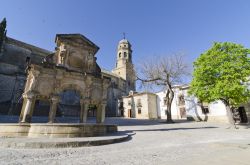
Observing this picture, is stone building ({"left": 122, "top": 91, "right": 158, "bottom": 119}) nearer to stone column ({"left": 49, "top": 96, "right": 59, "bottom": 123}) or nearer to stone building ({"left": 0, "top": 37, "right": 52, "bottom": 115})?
stone building ({"left": 0, "top": 37, "right": 52, "bottom": 115})

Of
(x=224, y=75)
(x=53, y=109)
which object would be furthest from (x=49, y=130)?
(x=224, y=75)

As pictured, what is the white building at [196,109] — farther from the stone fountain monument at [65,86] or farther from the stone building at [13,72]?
the stone building at [13,72]

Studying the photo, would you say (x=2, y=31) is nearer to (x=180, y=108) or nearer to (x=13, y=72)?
(x=13, y=72)

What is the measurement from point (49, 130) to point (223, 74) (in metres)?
17.1

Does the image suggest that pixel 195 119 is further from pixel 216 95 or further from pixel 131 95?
pixel 131 95

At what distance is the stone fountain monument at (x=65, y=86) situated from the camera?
25.7 feet

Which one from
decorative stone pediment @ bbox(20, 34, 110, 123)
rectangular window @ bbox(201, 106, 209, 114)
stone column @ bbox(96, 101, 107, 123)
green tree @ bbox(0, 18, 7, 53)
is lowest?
stone column @ bbox(96, 101, 107, 123)

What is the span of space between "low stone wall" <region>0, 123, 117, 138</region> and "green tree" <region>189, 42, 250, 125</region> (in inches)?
524

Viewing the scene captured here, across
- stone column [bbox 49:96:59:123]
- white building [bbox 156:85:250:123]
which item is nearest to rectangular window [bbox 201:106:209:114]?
white building [bbox 156:85:250:123]

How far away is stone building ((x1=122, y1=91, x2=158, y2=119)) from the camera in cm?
3603

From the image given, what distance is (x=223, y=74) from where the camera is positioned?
15992 mm

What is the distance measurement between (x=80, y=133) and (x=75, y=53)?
673cm

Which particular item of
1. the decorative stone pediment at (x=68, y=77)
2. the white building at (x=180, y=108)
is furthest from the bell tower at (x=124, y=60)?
the decorative stone pediment at (x=68, y=77)

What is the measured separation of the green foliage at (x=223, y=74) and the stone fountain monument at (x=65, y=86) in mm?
11282
